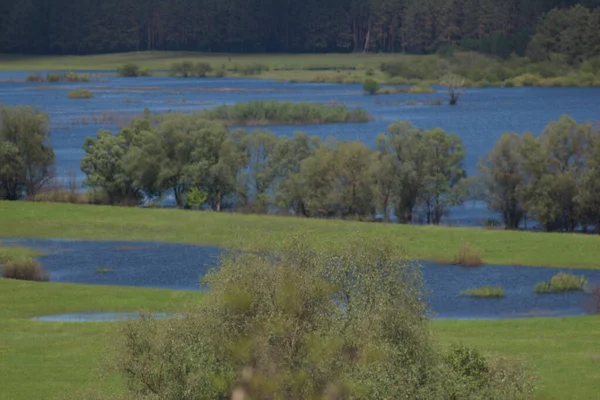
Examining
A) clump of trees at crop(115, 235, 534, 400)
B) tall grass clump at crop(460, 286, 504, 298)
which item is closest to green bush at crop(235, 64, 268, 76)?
tall grass clump at crop(460, 286, 504, 298)

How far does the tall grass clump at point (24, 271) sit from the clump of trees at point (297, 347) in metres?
26.1

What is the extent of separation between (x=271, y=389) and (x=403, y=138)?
4550 cm

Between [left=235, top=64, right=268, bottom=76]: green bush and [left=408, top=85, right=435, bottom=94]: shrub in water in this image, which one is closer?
[left=408, top=85, right=435, bottom=94]: shrub in water

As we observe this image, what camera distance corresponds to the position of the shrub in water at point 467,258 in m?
56.2

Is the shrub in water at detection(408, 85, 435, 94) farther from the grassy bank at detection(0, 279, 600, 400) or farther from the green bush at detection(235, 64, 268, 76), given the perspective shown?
the grassy bank at detection(0, 279, 600, 400)

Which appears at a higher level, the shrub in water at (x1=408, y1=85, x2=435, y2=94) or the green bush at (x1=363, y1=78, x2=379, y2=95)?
the green bush at (x1=363, y1=78, x2=379, y2=95)

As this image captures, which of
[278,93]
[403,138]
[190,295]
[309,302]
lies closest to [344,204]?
[403,138]

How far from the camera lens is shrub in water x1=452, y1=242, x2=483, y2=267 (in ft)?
184

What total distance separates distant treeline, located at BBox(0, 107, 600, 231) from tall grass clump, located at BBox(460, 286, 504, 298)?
15395 mm

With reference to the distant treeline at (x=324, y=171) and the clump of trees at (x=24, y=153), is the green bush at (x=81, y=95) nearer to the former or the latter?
the distant treeline at (x=324, y=171)

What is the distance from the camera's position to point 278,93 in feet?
511

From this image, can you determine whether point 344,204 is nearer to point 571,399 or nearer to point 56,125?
point 571,399

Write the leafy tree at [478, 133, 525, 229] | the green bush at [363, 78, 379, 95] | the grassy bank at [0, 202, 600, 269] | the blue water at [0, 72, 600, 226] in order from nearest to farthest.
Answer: the grassy bank at [0, 202, 600, 269]
the leafy tree at [478, 133, 525, 229]
the blue water at [0, 72, 600, 226]
the green bush at [363, 78, 379, 95]

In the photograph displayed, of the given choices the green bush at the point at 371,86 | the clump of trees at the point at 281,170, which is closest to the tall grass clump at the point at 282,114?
the clump of trees at the point at 281,170
